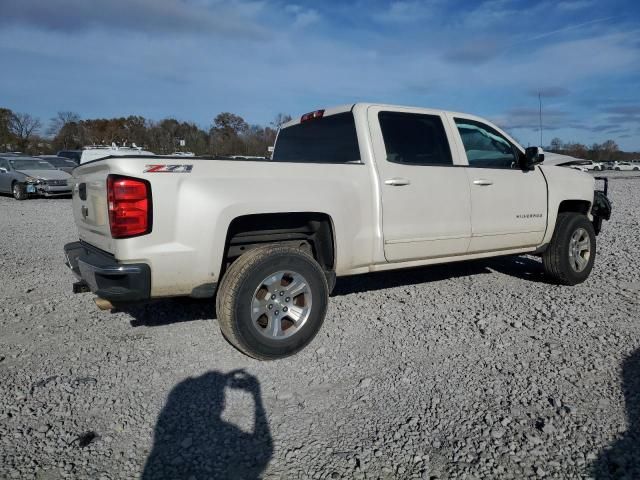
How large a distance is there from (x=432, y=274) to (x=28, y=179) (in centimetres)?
1601

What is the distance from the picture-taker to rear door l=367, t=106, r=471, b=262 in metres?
4.09

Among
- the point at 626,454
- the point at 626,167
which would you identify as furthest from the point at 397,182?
the point at 626,167

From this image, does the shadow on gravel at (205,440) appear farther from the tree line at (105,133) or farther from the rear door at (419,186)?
the tree line at (105,133)

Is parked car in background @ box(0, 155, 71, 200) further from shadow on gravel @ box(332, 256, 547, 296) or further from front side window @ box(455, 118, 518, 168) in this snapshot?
front side window @ box(455, 118, 518, 168)

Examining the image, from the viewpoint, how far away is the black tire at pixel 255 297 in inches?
132

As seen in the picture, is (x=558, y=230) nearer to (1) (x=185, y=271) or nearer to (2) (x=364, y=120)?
(2) (x=364, y=120)

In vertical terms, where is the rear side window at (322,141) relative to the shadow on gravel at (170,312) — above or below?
above

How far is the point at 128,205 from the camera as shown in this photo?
303 centimetres

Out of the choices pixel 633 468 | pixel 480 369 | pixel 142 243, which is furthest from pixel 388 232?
pixel 633 468

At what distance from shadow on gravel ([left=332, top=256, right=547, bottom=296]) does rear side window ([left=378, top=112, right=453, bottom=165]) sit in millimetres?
1662

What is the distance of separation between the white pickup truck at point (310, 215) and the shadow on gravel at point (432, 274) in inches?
31.5

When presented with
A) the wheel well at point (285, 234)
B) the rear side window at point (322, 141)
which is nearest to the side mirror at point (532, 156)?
the rear side window at point (322, 141)

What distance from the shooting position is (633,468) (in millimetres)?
2279

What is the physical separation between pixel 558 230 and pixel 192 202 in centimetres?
426
